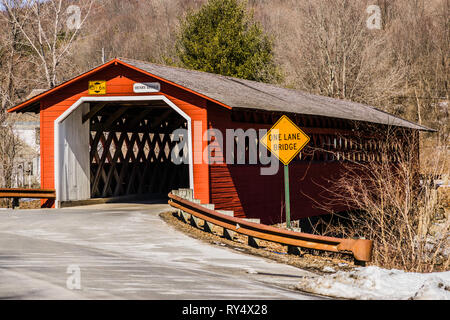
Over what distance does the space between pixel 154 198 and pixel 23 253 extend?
40.0 feet

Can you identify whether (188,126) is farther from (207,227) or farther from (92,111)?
(92,111)

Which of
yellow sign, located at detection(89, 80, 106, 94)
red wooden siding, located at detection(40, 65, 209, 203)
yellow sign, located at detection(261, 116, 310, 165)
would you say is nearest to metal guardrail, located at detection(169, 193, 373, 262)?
red wooden siding, located at detection(40, 65, 209, 203)

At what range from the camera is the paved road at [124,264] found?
6.23m

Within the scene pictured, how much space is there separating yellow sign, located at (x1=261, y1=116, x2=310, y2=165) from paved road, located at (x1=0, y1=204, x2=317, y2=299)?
8.51 ft

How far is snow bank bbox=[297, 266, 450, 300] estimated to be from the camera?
21.0 feet

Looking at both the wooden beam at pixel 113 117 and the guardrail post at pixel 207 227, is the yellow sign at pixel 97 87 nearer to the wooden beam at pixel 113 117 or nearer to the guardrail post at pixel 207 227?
the wooden beam at pixel 113 117

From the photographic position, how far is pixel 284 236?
10453 mm

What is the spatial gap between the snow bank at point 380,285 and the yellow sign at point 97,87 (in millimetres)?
9969

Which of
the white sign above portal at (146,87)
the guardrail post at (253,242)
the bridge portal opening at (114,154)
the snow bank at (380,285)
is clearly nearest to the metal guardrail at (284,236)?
the guardrail post at (253,242)

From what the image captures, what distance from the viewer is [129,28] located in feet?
239

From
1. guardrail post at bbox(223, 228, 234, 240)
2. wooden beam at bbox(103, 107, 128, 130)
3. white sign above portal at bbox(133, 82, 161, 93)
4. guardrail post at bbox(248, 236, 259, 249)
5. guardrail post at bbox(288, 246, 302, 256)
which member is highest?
white sign above portal at bbox(133, 82, 161, 93)

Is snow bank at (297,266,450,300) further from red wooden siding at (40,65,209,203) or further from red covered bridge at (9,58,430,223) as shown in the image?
red wooden siding at (40,65,209,203)

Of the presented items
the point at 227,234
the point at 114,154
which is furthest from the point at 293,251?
the point at 114,154

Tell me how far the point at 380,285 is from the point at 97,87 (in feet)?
36.0
